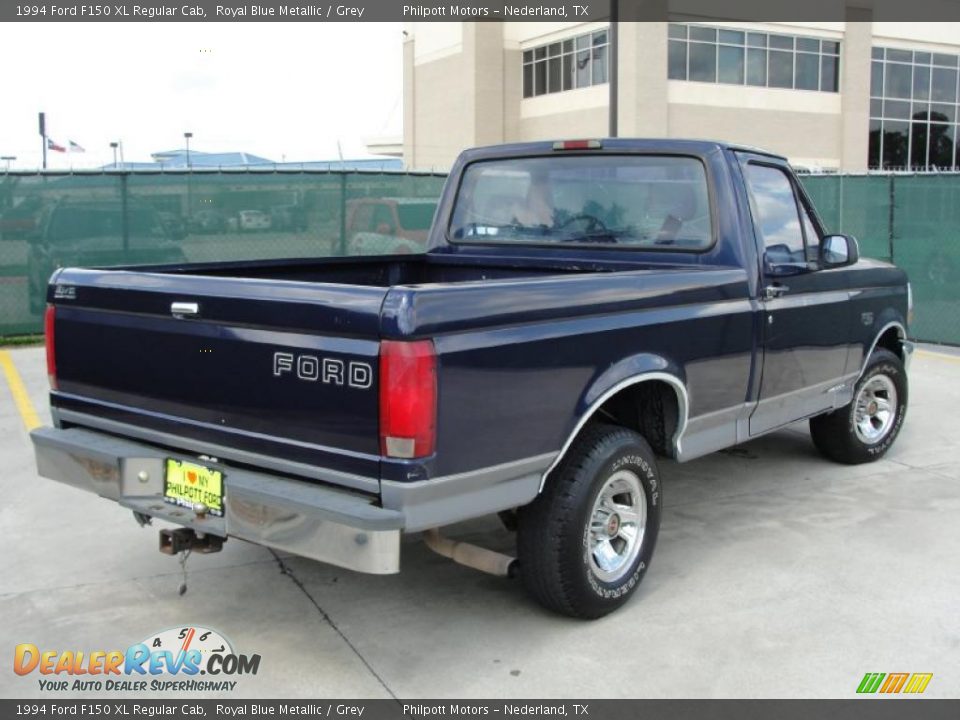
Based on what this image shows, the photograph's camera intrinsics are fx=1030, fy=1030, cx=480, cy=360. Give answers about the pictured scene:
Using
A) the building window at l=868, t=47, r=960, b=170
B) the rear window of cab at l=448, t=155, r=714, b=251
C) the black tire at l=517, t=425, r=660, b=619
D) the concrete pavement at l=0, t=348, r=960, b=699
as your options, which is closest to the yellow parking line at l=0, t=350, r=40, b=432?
the concrete pavement at l=0, t=348, r=960, b=699

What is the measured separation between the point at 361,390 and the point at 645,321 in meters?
1.48

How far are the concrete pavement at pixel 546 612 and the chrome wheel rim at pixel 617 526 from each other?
0.24 m

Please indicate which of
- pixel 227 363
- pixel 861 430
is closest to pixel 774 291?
pixel 861 430

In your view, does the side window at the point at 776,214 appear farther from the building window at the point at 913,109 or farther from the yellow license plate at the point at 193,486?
the building window at the point at 913,109

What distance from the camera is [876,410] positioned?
22.8 feet

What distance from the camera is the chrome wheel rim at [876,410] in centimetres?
681

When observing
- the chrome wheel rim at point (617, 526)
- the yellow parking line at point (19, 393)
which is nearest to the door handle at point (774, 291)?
the chrome wheel rim at point (617, 526)

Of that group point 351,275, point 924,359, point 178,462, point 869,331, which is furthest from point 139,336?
point 924,359

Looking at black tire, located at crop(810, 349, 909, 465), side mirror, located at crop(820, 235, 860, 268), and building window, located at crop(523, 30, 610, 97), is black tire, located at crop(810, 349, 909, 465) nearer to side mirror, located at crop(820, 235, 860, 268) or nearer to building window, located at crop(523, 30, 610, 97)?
side mirror, located at crop(820, 235, 860, 268)

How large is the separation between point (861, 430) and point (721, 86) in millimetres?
33830

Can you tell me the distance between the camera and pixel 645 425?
488 cm

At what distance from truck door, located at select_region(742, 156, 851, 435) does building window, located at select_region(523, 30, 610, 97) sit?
110 ft

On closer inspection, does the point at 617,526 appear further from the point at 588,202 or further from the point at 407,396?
the point at 588,202

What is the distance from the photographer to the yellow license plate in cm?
387
